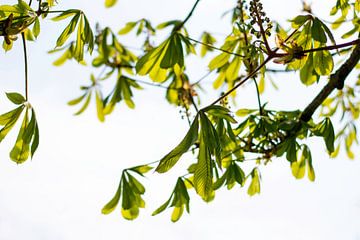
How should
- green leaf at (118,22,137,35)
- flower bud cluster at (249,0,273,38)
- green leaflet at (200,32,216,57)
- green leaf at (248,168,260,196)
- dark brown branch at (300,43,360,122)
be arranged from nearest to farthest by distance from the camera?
flower bud cluster at (249,0,273,38)
dark brown branch at (300,43,360,122)
green leaf at (248,168,260,196)
green leaf at (118,22,137,35)
green leaflet at (200,32,216,57)

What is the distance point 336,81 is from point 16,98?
35.9 inches

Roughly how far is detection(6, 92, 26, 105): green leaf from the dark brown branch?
83 cm

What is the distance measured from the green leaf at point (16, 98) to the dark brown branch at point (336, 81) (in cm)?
83

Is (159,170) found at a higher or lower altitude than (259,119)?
lower

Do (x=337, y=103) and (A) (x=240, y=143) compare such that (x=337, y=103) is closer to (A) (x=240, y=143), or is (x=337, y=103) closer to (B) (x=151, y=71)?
(A) (x=240, y=143)

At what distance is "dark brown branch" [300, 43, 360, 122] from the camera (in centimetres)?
152

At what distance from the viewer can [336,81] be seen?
1551mm

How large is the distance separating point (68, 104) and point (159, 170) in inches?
57.1

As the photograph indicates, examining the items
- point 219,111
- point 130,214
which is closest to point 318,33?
point 219,111

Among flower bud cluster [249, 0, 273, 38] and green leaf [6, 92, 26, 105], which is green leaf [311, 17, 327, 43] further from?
green leaf [6, 92, 26, 105]

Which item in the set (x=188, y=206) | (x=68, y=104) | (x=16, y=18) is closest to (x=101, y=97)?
(x=68, y=104)

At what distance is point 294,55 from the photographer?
1062 millimetres

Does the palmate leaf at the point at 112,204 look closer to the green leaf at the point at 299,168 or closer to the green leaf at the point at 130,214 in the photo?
the green leaf at the point at 130,214

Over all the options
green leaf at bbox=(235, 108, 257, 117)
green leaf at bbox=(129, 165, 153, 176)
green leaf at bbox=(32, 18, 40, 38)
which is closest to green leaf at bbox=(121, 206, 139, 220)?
green leaf at bbox=(129, 165, 153, 176)
